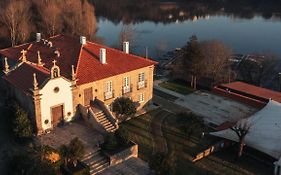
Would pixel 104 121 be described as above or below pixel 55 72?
below

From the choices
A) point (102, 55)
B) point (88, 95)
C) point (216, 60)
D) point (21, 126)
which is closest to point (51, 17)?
point (216, 60)

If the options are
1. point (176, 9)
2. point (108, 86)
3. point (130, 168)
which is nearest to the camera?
point (130, 168)

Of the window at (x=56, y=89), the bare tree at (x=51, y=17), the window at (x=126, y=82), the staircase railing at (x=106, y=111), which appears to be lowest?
the staircase railing at (x=106, y=111)

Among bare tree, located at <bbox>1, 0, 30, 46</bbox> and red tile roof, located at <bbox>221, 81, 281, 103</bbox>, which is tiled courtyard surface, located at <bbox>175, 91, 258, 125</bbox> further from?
bare tree, located at <bbox>1, 0, 30, 46</bbox>

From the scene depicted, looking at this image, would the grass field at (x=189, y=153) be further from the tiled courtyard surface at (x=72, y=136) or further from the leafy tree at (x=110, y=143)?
the tiled courtyard surface at (x=72, y=136)

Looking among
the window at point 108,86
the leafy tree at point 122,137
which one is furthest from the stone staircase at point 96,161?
the window at point 108,86

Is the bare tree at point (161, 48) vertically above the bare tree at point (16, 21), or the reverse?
the bare tree at point (16, 21)

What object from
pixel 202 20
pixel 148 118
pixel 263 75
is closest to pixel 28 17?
pixel 148 118

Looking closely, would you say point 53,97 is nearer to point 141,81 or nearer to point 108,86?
point 108,86
